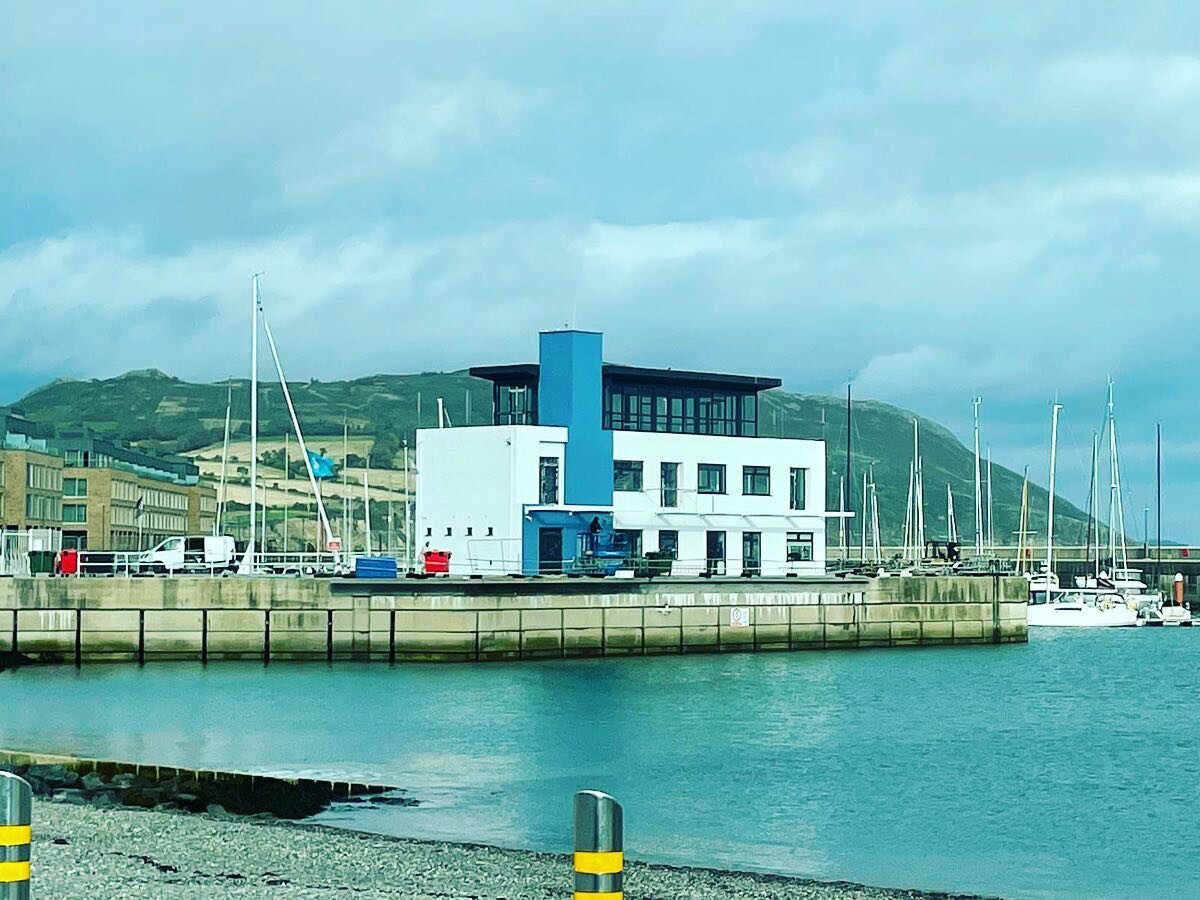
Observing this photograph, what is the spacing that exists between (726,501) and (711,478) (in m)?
1.28

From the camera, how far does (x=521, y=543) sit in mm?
82000

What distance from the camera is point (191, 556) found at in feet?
290

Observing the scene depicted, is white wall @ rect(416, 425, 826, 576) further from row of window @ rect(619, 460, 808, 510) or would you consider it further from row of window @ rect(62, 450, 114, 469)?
row of window @ rect(62, 450, 114, 469)

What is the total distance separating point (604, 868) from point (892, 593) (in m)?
76.9

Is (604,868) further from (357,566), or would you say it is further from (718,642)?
(718,642)

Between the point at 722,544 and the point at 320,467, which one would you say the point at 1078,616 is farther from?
the point at 320,467

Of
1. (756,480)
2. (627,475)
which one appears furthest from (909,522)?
(627,475)

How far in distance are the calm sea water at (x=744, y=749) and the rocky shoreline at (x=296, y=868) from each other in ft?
15.0

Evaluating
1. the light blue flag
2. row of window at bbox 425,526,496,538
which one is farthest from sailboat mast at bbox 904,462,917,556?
the light blue flag

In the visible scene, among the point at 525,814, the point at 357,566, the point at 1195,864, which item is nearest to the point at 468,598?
the point at 357,566

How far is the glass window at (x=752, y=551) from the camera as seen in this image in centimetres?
8819

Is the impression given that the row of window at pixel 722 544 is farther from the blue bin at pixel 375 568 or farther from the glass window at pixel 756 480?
the blue bin at pixel 375 568

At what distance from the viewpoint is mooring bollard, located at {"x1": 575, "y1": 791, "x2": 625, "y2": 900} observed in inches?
389

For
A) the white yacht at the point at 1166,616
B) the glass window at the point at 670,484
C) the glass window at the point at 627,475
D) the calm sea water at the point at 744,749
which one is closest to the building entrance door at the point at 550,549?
the glass window at the point at 627,475
